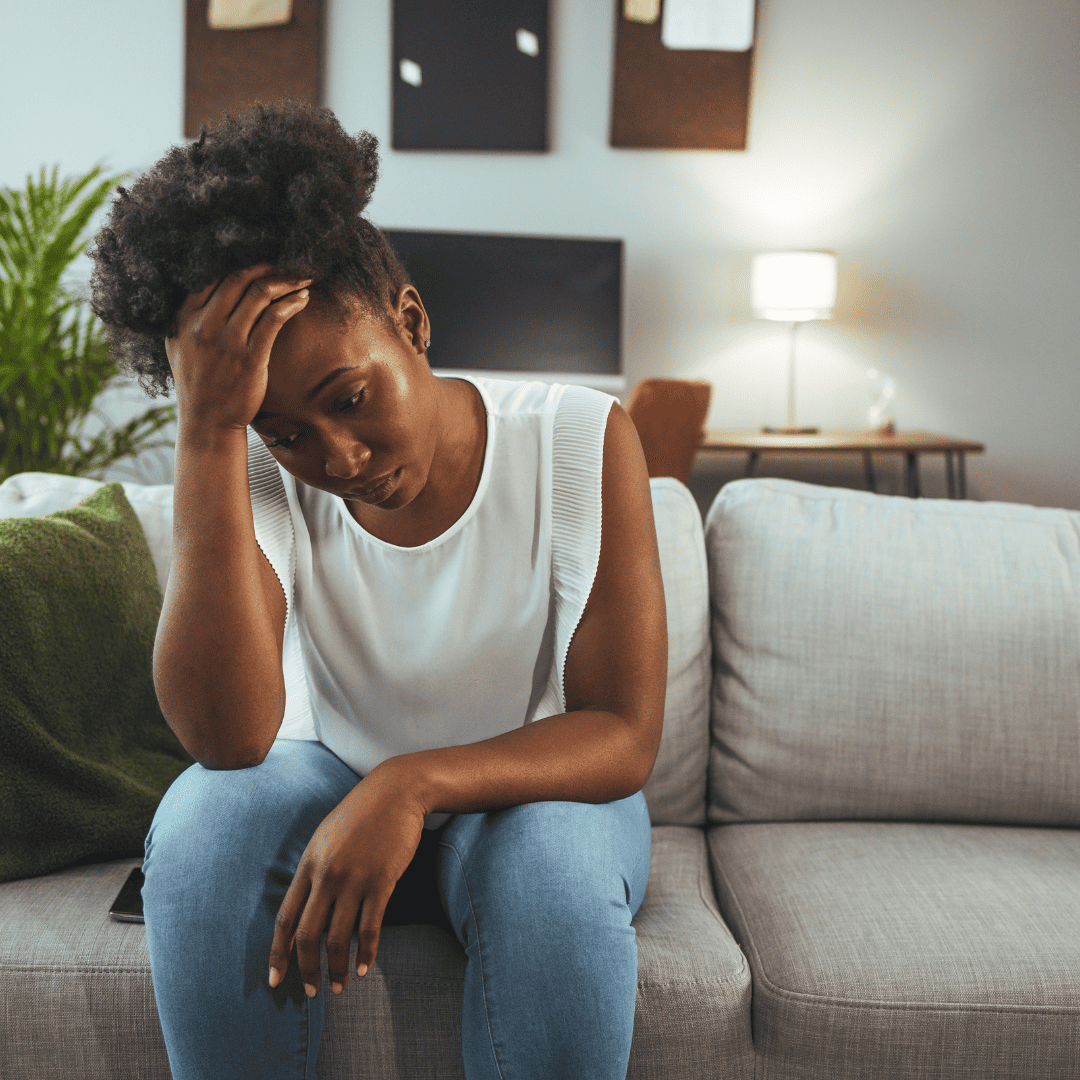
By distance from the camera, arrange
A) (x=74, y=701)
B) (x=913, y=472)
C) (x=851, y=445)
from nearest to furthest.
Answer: (x=74, y=701)
(x=851, y=445)
(x=913, y=472)

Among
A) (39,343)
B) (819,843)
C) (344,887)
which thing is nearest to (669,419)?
(39,343)

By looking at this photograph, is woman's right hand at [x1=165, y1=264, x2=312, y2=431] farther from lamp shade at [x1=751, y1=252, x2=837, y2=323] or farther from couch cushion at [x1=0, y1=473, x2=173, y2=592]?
lamp shade at [x1=751, y1=252, x2=837, y2=323]

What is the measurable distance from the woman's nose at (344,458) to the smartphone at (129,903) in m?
0.46

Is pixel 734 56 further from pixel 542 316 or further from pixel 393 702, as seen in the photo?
pixel 393 702

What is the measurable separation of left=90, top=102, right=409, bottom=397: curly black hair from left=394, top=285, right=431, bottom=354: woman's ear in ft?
0.13

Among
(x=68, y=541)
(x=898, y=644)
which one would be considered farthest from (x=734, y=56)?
(x=68, y=541)

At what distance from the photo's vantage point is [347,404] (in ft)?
2.42

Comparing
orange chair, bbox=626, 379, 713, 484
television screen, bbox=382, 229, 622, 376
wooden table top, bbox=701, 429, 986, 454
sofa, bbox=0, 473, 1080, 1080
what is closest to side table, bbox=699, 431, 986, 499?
wooden table top, bbox=701, 429, 986, 454

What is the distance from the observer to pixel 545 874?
702 mm

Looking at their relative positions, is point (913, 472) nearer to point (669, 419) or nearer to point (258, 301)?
point (669, 419)

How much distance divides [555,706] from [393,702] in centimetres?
16

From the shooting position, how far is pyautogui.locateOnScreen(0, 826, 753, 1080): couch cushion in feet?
2.68

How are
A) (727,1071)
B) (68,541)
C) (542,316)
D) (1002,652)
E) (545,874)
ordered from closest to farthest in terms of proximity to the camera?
1. (545,874)
2. (727,1071)
3. (68,541)
4. (1002,652)
5. (542,316)

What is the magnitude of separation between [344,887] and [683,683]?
24.2 inches
